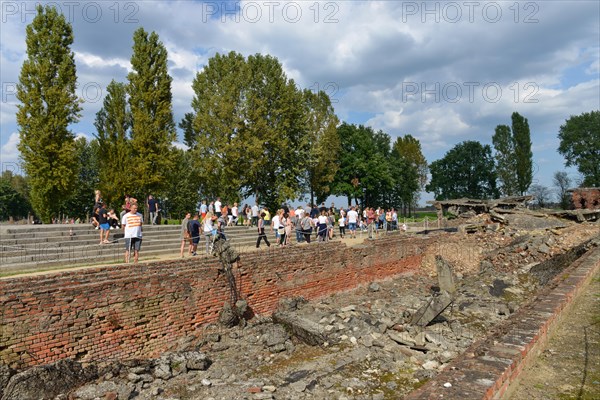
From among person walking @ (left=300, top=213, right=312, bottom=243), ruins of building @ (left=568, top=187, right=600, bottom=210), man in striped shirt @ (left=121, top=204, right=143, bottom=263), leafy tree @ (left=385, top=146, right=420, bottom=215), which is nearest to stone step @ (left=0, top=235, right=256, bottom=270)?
man in striped shirt @ (left=121, top=204, right=143, bottom=263)

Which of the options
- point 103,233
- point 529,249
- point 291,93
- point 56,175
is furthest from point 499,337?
point 291,93

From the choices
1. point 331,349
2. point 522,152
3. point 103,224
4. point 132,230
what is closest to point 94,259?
point 103,224

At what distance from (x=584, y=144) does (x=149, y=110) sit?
197 ft

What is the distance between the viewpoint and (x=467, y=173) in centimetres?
6544

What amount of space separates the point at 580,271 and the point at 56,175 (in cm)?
2313

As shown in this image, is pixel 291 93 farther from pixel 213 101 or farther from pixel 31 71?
pixel 31 71

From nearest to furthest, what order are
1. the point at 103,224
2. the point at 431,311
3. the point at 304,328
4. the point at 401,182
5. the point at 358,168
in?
1. the point at 304,328
2. the point at 431,311
3. the point at 103,224
4. the point at 358,168
5. the point at 401,182

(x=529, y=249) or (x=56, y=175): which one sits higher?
(x=56, y=175)

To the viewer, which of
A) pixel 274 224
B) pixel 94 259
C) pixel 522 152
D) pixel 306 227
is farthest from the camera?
pixel 522 152

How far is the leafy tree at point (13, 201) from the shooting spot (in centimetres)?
5344

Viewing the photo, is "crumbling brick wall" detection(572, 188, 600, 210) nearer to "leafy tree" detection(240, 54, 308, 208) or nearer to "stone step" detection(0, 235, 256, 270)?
"leafy tree" detection(240, 54, 308, 208)

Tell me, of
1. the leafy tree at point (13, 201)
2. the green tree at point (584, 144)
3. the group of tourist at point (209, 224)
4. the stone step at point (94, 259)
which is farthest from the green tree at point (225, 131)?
the green tree at point (584, 144)

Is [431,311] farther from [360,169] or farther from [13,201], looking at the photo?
[13,201]

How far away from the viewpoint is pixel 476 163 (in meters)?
64.9
